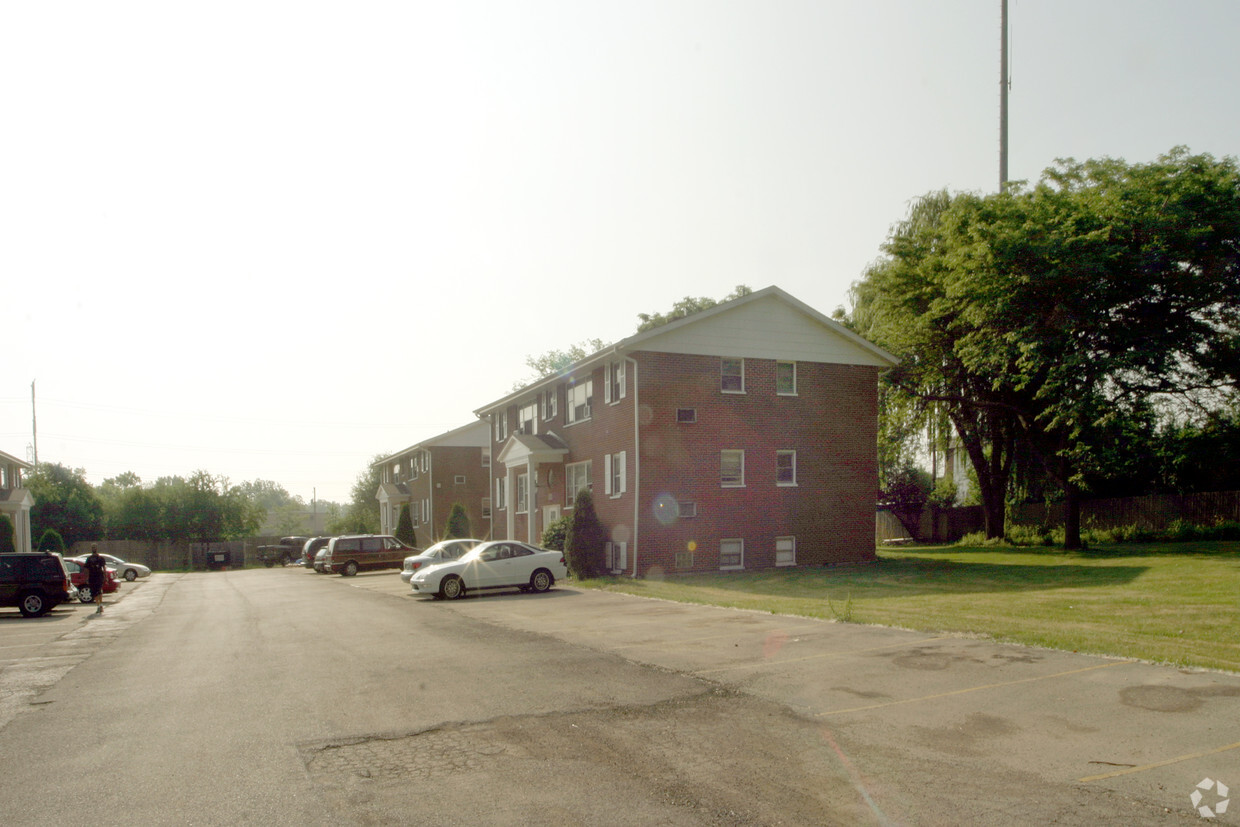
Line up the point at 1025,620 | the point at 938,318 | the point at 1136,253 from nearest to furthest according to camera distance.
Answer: the point at 1025,620, the point at 1136,253, the point at 938,318

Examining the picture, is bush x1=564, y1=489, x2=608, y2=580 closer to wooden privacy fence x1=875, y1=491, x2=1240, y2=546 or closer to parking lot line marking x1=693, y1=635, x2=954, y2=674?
parking lot line marking x1=693, y1=635, x2=954, y2=674

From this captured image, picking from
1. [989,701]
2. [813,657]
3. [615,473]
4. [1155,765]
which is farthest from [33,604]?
[1155,765]

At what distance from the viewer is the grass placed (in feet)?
39.6

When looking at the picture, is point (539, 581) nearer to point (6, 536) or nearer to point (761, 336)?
point (761, 336)

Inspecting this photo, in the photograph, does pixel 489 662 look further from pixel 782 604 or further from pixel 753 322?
pixel 753 322

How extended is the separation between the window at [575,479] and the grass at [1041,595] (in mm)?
6946

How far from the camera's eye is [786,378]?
3028 centimetres

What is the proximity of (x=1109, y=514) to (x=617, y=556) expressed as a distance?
21.7m

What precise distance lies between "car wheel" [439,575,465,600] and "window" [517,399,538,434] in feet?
51.8

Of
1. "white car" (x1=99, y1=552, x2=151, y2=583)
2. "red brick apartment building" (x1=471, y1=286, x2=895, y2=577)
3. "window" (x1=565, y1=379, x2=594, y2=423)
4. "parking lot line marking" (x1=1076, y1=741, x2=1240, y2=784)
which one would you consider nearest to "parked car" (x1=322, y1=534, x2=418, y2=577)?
"white car" (x1=99, y1=552, x2=151, y2=583)

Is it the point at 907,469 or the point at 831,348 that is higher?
the point at 831,348

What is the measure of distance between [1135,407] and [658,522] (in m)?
15.5

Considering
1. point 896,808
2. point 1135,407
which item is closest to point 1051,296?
point 1135,407

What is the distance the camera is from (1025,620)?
14312 mm
